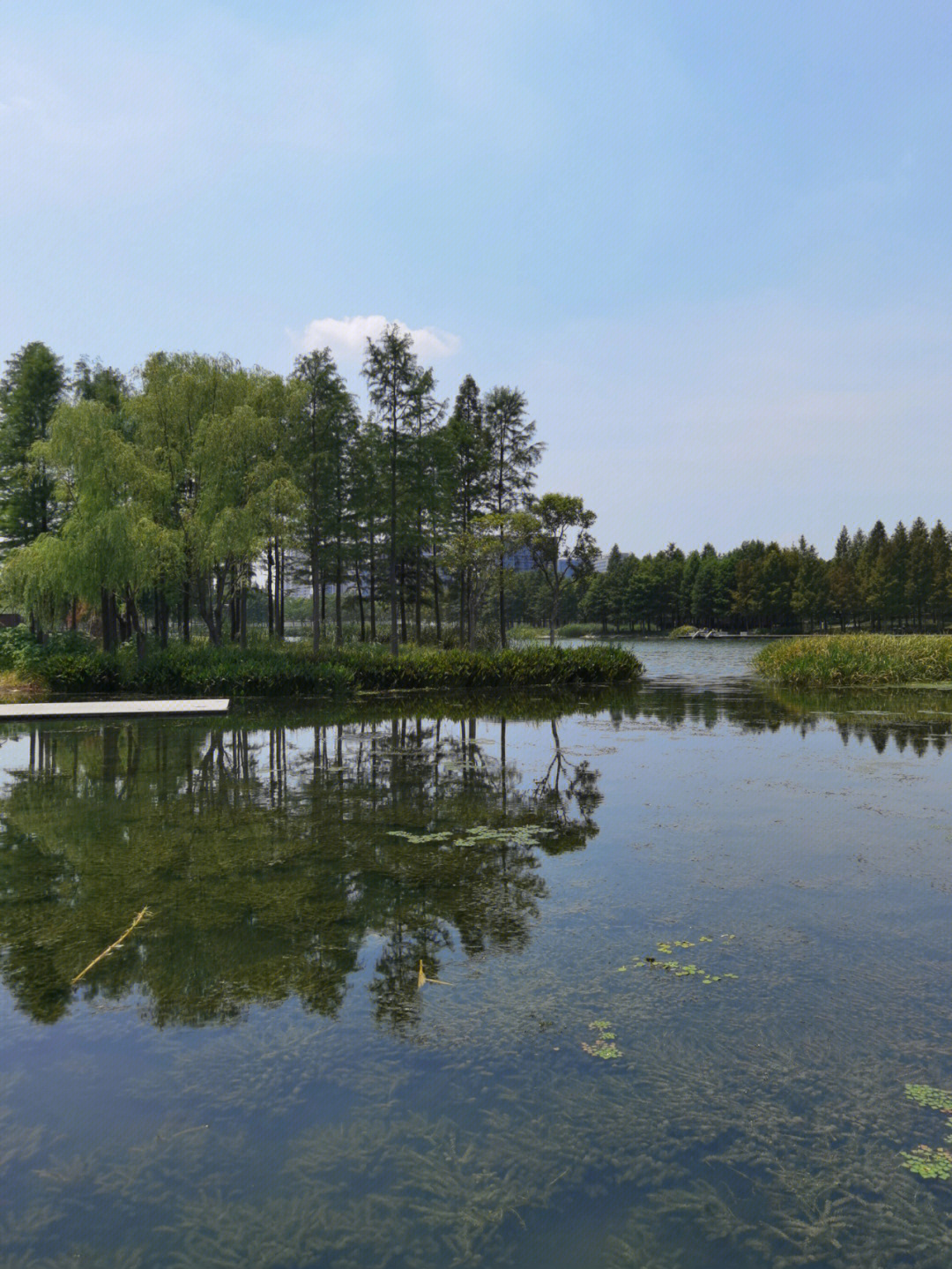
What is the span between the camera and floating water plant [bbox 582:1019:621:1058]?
13.2 ft

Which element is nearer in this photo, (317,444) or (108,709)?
(108,709)

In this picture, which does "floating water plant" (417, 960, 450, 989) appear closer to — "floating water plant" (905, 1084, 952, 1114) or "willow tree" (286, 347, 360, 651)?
"floating water plant" (905, 1084, 952, 1114)

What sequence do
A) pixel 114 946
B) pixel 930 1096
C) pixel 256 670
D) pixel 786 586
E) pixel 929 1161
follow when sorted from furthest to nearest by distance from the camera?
pixel 786 586, pixel 256 670, pixel 114 946, pixel 930 1096, pixel 929 1161

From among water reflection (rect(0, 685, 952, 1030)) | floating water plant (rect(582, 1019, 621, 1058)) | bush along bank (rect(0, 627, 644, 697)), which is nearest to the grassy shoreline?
bush along bank (rect(0, 627, 644, 697))

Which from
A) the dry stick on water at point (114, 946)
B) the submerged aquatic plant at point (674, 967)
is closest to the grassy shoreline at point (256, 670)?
the dry stick on water at point (114, 946)

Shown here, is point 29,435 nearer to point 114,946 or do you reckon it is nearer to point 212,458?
point 212,458

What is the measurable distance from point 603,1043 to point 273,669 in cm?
1992

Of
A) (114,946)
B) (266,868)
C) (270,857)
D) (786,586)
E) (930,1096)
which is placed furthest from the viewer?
(786,586)

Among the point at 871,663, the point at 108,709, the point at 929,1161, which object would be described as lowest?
the point at 929,1161

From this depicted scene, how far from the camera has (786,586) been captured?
8938 cm

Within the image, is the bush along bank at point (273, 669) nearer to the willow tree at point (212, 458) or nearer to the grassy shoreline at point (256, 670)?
the grassy shoreline at point (256, 670)

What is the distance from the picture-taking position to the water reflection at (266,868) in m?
5.04

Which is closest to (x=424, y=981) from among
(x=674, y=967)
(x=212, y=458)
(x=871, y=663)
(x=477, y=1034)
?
(x=477, y=1034)

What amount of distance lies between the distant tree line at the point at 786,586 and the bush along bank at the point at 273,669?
61.4 metres
